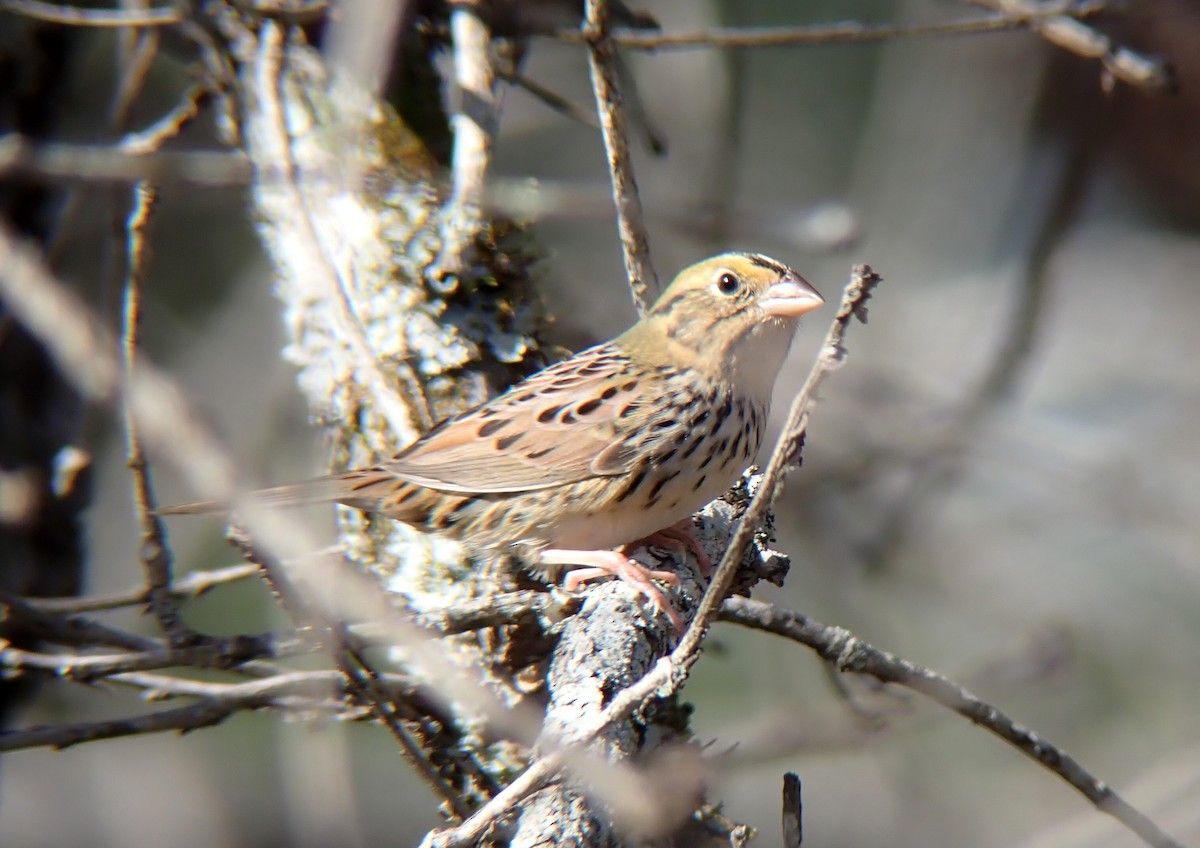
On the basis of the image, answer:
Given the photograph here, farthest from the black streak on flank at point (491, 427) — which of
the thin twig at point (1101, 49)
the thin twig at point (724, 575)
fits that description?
the thin twig at point (1101, 49)

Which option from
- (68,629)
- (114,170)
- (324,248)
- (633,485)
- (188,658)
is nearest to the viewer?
(114,170)

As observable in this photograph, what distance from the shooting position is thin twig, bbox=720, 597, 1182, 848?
2375 mm

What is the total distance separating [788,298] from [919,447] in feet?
4.58

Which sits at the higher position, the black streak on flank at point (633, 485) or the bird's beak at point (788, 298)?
the bird's beak at point (788, 298)

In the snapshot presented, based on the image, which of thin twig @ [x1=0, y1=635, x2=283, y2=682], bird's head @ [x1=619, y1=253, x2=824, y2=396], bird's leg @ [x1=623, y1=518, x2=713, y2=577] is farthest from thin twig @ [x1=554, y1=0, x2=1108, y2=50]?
thin twig @ [x1=0, y1=635, x2=283, y2=682]

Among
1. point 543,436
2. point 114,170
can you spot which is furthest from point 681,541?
point 114,170

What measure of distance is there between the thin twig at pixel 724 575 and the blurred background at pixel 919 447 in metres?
1.50

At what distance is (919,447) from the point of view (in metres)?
4.43

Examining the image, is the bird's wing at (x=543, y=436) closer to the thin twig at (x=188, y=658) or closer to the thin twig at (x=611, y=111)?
the thin twig at (x=611, y=111)

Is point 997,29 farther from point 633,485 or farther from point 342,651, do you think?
point 342,651

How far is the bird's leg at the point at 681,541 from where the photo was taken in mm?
2893

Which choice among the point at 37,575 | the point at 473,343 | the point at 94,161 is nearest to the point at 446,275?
the point at 473,343

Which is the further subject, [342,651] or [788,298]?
[788,298]

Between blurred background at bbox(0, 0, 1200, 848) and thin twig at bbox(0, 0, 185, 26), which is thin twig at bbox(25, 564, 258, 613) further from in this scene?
thin twig at bbox(0, 0, 185, 26)
